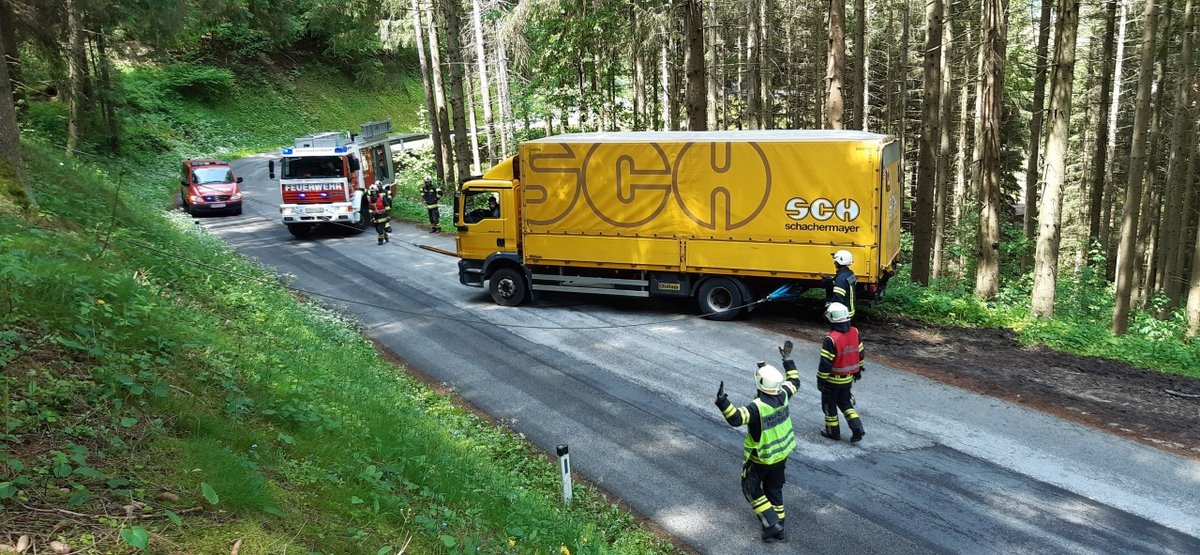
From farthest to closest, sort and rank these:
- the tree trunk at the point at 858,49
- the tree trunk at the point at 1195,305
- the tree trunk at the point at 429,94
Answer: the tree trunk at the point at 429,94, the tree trunk at the point at 858,49, the tree trunk at the point at 1195,305

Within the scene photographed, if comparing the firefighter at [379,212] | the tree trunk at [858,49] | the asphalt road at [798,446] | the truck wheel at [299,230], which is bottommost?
the asphalt road at [798,446]

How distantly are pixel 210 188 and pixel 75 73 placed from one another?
265 inches

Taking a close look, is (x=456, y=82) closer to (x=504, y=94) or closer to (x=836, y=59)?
(x=504, y=94)

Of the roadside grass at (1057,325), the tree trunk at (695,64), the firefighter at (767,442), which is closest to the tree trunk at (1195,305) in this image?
the roadside grass at (1057,325)

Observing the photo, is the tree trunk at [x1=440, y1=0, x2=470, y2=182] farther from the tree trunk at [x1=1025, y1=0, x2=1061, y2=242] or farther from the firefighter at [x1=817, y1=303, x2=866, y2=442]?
the firefighter at [x1=817, y1=303, x2=866, y2=442]

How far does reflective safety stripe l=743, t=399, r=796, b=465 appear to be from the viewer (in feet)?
23.1

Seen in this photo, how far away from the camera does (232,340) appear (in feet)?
29.0

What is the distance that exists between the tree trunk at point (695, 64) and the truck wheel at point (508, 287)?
5.00 meters

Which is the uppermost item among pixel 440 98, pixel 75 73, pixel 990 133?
pixel 75 73

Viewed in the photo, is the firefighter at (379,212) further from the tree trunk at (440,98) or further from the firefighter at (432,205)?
the tree trunk at (440,98)

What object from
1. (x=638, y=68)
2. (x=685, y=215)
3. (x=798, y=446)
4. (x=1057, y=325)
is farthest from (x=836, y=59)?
(x=638, y=68)

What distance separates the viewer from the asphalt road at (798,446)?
7352 mm

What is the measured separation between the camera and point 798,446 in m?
9.18

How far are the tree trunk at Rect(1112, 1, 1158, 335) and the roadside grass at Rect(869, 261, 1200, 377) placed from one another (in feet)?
1.59
